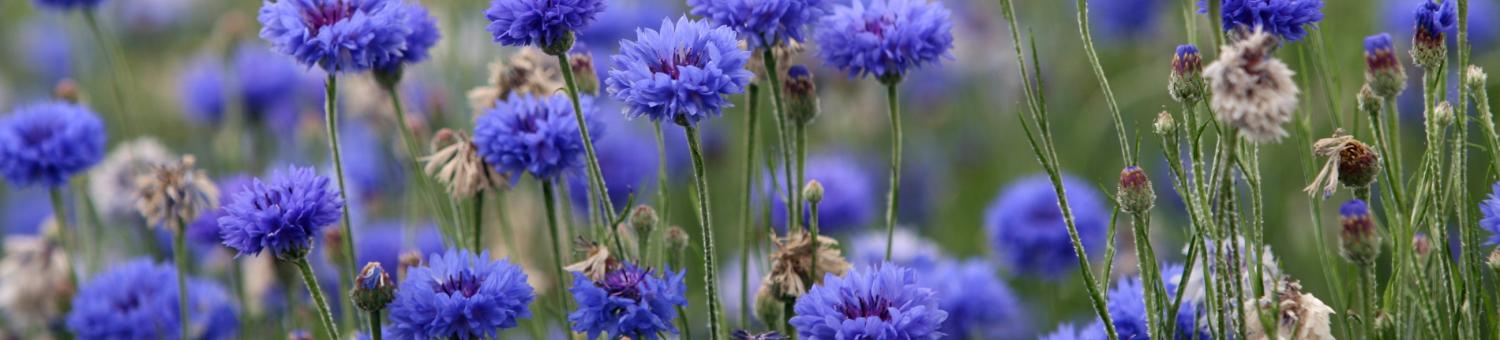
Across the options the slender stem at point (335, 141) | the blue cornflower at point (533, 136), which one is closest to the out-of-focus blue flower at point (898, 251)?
the blue cornflower at point (533, 136)

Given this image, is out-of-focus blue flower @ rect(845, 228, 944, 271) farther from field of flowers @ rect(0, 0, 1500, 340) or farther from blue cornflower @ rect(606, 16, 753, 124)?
blue cornflower @ rect(606, 16, 753, 124)

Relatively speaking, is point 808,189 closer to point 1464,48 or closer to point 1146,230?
point 1146,230

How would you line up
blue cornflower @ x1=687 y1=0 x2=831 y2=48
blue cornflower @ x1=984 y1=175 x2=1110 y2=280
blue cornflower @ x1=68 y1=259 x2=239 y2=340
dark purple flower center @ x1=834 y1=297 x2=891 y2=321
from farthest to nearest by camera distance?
1. blue cornflower @ x1=984 y1=175 x2=1110 y2=280
2. blue cornflower @ x1=68 y1=259 x2=239 y2=340
3. blue cornflower @ x1=687 y1=0 x2=831 y2=48
4. dark purple flower center @ x1=834 y1=297 x2=891 y2=321

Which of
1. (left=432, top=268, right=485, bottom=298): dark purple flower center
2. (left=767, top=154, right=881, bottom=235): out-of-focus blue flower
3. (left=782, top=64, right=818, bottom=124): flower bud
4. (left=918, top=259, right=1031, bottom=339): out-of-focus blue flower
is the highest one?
(left=782, top=64, right=818, bottom=124): flower bud

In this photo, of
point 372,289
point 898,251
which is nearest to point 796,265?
point 372,289

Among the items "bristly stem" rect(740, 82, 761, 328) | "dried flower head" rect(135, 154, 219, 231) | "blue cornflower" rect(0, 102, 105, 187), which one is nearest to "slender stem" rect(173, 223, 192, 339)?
"dried flower head" rect(135, 154, 219, 231)
